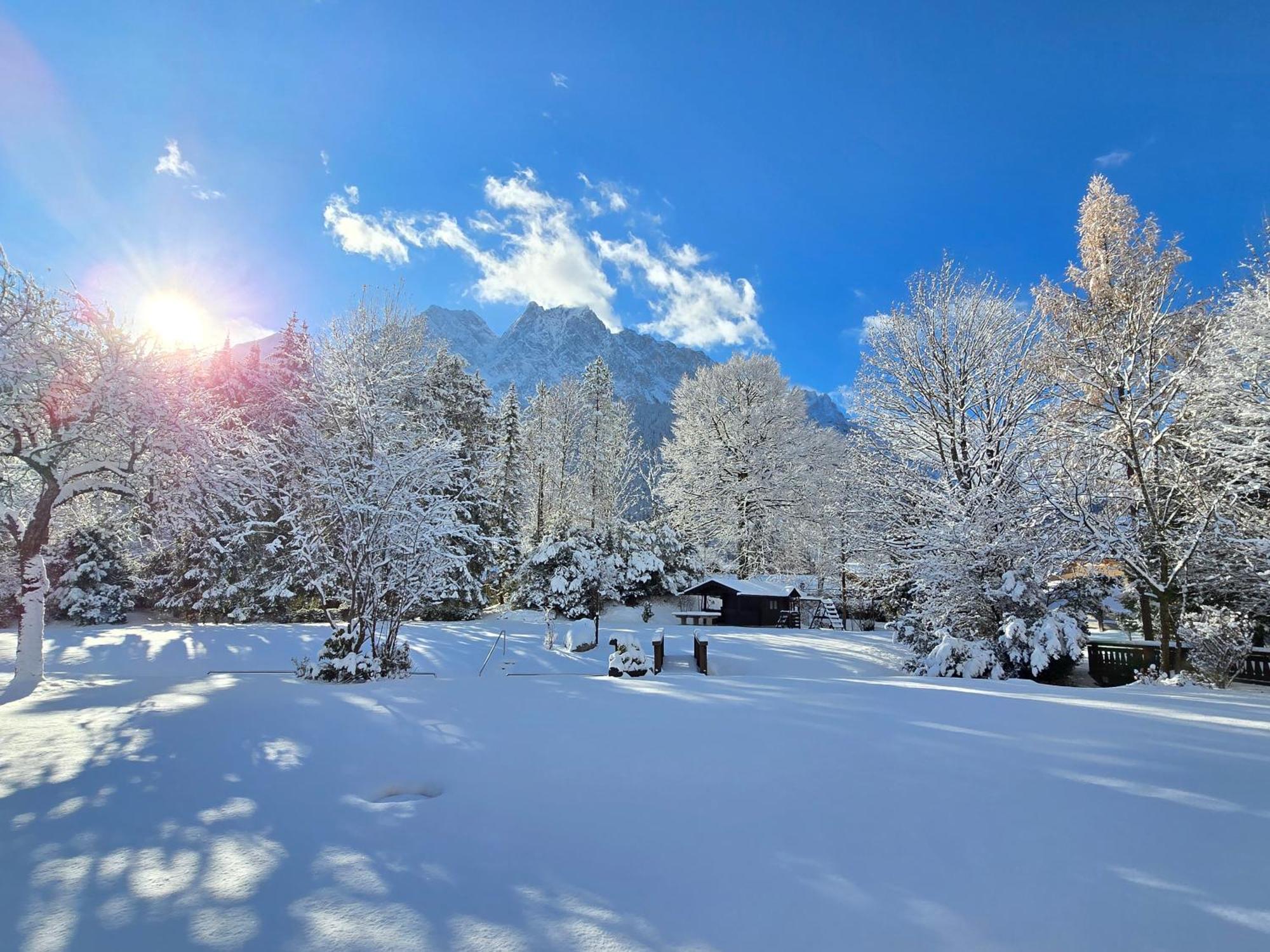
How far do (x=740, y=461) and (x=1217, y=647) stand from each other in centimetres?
1848

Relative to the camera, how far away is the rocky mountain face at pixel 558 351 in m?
96.7

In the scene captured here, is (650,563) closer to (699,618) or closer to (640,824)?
(699,618)

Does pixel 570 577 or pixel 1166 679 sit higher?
pixel 570 577

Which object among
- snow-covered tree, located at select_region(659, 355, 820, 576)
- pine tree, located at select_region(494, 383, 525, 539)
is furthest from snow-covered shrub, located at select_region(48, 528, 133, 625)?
snow-covered tree, located at select_region(659, 355, 820, 576)

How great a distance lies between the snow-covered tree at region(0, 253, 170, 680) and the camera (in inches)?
320

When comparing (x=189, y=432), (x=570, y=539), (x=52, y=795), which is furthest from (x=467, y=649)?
(x=52, y=795)

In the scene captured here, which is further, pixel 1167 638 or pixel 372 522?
pixel 1167 638

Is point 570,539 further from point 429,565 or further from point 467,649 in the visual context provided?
point 429,565

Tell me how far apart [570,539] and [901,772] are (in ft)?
61.1

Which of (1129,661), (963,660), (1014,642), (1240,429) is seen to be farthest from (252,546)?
(1240,429)

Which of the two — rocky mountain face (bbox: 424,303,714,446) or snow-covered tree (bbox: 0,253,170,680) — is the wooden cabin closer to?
snow-covered tree (bbox: 0,253,170,680)

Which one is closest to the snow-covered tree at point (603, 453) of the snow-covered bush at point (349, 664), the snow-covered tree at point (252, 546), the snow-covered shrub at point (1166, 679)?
the snow-covered tree at point (252, 546)

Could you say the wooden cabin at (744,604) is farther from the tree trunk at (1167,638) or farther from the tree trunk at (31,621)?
the tree trunk at (31,621)

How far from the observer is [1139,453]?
1113cm
